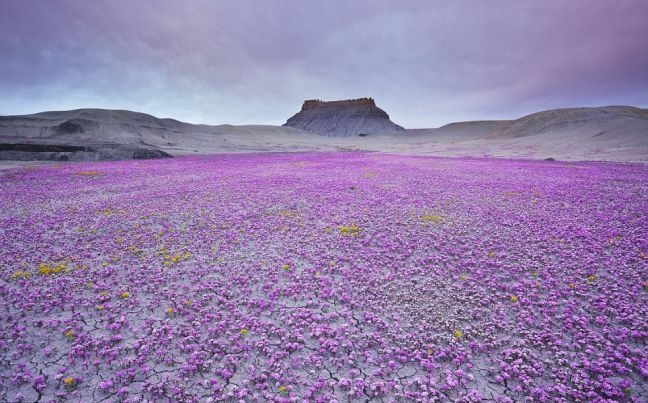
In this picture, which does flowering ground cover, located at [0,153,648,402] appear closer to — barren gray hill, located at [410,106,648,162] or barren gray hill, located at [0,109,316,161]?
barren gray hill, located at [0,109,316,161]

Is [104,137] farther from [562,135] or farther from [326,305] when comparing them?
[562,135]

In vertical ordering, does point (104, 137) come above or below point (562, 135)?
below

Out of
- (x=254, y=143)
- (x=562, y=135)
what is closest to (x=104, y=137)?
(x=254, y=143)

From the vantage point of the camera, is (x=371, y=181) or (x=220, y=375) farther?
(x=371, y=181)

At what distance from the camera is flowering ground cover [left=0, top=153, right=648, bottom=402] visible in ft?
16.1

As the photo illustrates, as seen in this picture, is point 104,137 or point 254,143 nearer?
point 104,137

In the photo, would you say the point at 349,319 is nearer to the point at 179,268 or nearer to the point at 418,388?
the point at 418,388

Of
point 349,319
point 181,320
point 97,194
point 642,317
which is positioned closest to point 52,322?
point 181,320

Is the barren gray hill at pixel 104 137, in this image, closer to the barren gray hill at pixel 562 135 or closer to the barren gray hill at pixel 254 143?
the barren gray hill at pixel 254 143

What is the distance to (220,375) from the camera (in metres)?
5.07

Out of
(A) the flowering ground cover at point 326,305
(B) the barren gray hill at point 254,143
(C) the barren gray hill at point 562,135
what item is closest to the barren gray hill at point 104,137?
(B) the barren gray hill at point 254,143

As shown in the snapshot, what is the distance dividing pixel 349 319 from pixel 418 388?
2050 mm

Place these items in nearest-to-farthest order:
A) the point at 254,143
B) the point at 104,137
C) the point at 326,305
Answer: the point at 326,305
the point at 104,137
the point at 254,143

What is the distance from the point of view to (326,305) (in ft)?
23.4
